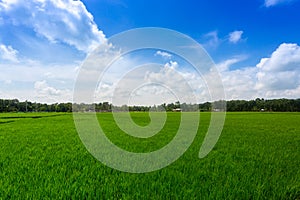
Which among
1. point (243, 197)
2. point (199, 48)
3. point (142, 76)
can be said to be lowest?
point (243, 197)

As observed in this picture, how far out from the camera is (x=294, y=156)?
6988 mm

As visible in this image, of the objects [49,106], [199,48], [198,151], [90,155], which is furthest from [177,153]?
[49,106]

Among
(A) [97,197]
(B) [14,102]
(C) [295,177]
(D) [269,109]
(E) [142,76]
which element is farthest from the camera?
(B) [14,102]

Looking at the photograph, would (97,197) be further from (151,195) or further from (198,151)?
(198,151)

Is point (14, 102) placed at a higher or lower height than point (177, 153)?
higher

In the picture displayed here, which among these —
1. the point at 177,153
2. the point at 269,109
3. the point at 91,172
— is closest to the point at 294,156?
the point at 177,153

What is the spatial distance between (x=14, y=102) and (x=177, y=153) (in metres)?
86.4

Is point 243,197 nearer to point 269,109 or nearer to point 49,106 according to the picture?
point 269,109

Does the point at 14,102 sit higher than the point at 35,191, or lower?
higher

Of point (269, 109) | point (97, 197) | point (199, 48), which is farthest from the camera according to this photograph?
point (269, 109)

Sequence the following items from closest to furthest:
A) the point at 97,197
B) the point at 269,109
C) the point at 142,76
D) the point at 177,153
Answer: the point at 97,197 < the point at 177,153 < the point at 142,76 < the point at 269,109

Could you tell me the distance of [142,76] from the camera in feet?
26.6

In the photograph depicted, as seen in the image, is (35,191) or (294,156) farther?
(294,156)

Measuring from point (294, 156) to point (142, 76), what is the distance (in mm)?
4703
